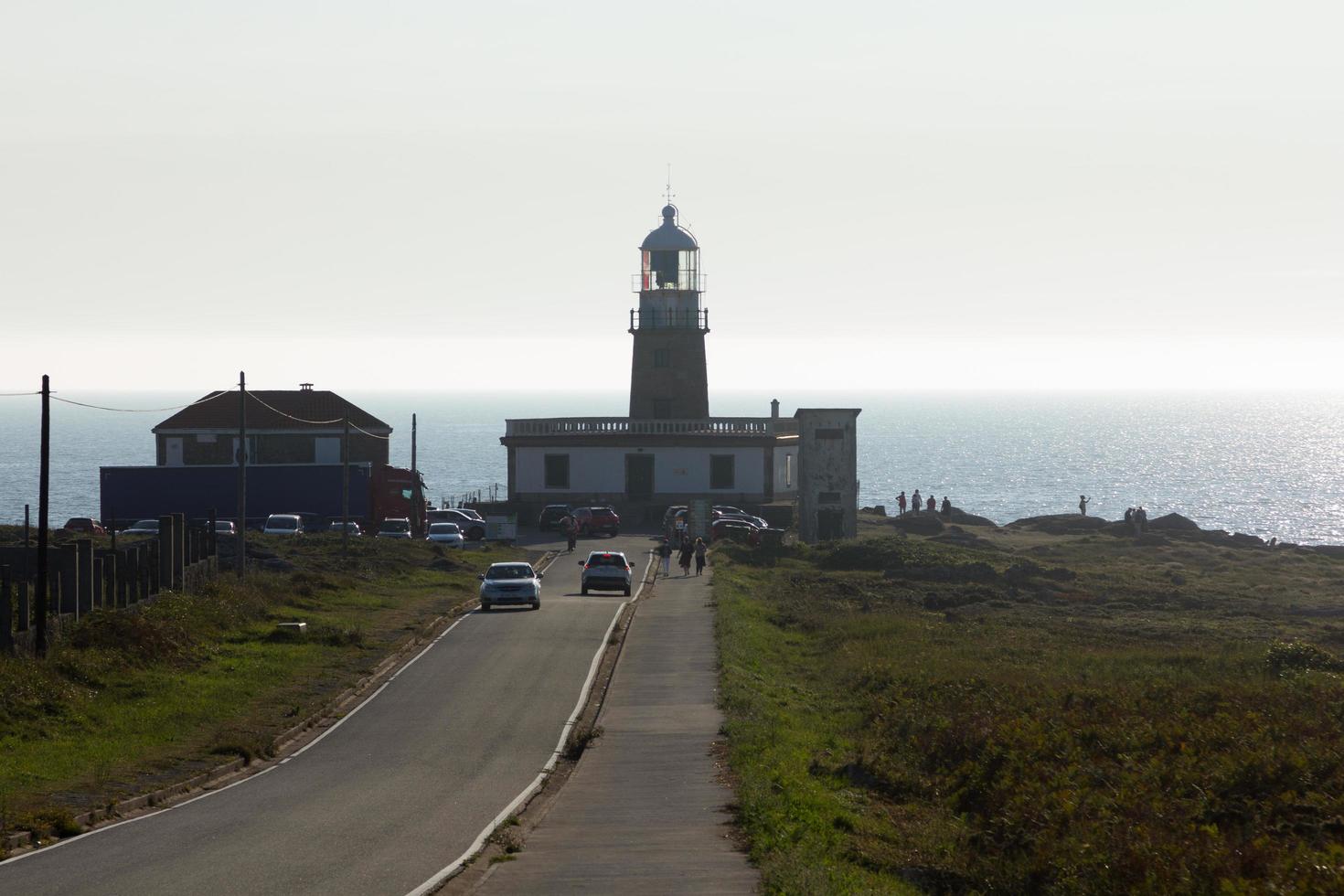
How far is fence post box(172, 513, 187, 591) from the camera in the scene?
34500 millimetres

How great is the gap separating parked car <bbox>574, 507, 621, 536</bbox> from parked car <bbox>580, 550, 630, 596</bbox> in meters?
18.7

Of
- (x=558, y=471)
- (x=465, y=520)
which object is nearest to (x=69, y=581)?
(x=465, y=520)

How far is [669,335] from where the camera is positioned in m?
67.5

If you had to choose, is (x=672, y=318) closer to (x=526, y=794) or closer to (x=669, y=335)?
(x=669, y=335)

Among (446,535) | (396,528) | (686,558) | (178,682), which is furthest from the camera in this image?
(396,528)

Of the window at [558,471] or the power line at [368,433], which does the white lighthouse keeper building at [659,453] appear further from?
the power line at [368,433]

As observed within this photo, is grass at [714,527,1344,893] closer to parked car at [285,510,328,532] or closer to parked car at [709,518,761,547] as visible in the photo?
parked car at [709,518,761,547]

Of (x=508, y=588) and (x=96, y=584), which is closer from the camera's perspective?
(x=96, y=584)

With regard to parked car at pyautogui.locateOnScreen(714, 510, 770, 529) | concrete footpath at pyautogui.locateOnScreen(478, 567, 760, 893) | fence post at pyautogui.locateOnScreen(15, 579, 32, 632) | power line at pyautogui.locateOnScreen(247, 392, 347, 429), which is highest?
power line at pyautogui.locateOnScreen(247, 392, 347, 429)

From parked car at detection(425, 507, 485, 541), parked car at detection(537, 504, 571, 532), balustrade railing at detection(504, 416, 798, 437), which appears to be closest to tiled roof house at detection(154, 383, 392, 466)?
parked car at detection(425, 507, 485, 541)

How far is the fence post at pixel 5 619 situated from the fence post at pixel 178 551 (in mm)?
9209

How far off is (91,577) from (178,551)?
19.8 ft

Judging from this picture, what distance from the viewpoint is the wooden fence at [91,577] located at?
83.9 ft

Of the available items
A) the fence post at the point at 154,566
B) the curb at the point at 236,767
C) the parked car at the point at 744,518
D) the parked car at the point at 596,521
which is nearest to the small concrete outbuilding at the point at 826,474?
the parked car at the point at 744,518
